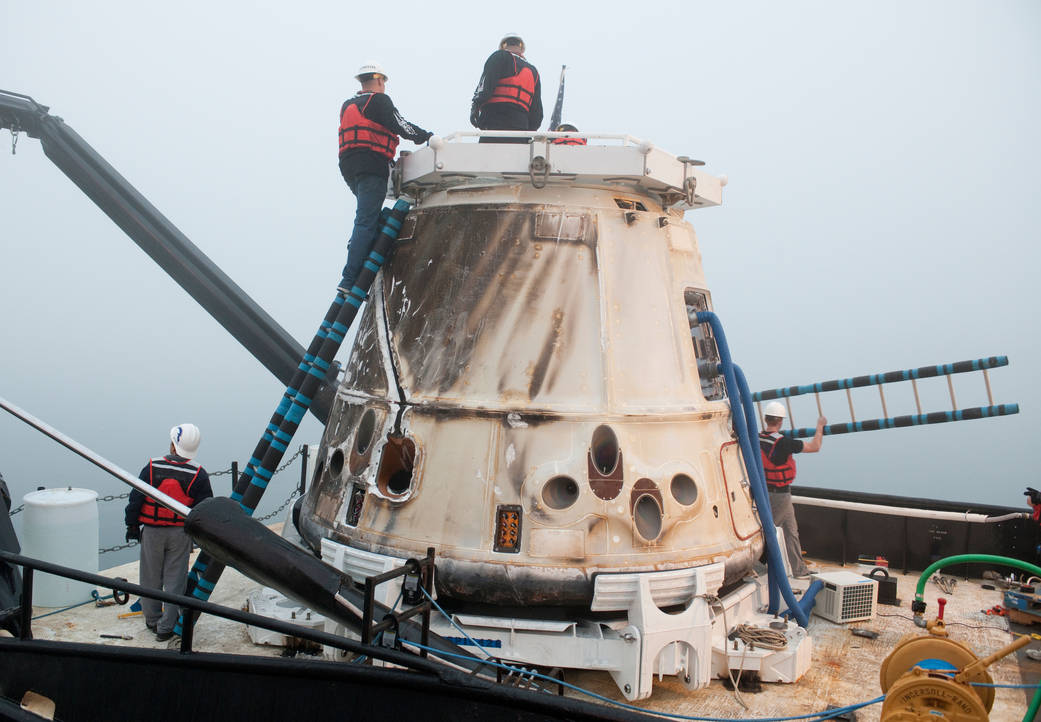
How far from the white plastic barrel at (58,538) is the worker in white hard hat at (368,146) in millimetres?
3715

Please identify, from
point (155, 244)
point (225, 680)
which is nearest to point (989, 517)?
point (225, 680)

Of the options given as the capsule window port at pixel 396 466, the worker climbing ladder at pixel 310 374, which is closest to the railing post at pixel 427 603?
the capsule window port at pixel 396 466

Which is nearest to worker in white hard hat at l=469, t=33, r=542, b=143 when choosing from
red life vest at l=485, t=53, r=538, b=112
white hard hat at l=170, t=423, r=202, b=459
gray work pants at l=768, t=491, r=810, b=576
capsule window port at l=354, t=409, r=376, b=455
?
red life vest at l=485, t=53, r=538, b=112

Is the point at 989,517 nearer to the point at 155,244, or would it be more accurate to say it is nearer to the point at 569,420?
the point at 569,420

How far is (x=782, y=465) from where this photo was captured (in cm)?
886

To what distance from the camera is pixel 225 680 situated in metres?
4.91

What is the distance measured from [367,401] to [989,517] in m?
8.37

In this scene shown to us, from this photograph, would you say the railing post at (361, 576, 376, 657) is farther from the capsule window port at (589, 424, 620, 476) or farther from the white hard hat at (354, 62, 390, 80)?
the white hard hat at (354, 62, 390, 80)

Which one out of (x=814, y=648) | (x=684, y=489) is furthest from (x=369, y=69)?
(x=814, y=648)

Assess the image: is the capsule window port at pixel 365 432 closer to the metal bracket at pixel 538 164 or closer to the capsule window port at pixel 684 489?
the metal bracket at pixel 538 164

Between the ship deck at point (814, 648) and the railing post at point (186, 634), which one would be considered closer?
the railing post at point (186, 634)

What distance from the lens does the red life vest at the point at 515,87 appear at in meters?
7.90

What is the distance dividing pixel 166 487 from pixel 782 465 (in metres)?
6.52

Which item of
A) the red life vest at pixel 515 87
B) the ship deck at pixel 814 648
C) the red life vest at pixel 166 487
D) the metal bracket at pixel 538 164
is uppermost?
the red life vest at pixel 515 87
